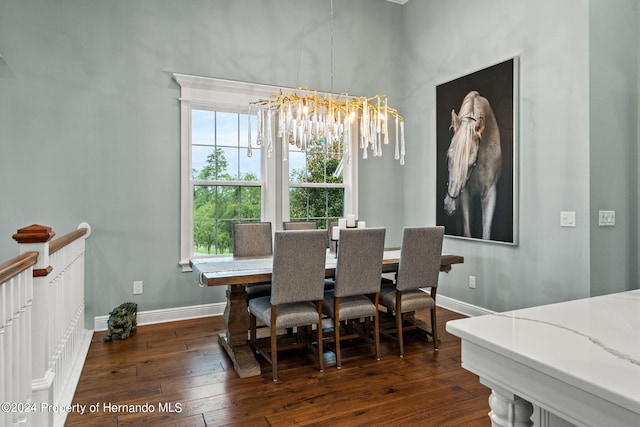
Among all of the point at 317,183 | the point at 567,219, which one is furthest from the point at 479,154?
the point at 317,183

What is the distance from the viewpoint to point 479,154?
3.94m

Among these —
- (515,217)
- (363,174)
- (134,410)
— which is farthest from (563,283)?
(134,410)

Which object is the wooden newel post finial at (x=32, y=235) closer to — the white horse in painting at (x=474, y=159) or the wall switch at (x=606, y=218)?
the white horse in painting at (x=474, y=159)

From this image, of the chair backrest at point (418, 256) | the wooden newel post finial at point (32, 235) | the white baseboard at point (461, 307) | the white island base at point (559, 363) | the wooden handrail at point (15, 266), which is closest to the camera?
the white island base at point (559, 363)

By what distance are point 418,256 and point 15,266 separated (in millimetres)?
2477

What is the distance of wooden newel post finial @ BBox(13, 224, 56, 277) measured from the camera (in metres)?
1.75

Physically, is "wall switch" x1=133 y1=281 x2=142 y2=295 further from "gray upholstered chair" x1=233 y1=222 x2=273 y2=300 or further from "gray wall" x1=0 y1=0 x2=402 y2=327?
"gray upholstered chair" x1=233 y1=222 x2=273 y2=300

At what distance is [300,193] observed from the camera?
4648mm

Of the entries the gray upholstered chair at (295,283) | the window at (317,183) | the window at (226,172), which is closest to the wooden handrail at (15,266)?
the gray upholstered chair at (295,283)

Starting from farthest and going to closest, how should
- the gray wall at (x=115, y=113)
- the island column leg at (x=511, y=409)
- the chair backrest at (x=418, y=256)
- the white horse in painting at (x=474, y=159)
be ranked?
the white horse in painting at (x=474, y=159) → the gray wall at (x=115, y=113) → the chair backrest at (x=418, y=256) → the island column leg at (x=511, y=409)

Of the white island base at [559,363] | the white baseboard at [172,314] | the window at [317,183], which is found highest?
the window at [317,183]

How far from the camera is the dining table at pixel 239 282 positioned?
2688 millimetres

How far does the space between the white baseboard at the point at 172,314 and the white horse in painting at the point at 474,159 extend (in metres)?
2.76

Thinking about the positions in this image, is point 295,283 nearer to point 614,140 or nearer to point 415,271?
point 415,271
